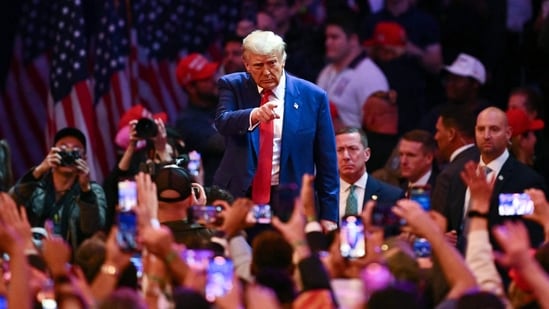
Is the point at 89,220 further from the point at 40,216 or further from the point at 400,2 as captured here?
the point at 400,2

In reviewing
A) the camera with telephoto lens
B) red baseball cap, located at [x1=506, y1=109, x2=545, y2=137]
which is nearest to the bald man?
red baseball cap, located at [x1=506, y1=109, x2=545, y2=137]

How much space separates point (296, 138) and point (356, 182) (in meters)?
1.57

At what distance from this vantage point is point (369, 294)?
→ 774 cm

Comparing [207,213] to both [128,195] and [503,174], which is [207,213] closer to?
[128,195]

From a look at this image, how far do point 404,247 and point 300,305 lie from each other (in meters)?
0.93

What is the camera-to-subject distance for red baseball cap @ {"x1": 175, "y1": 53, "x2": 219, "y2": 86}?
1400 cm

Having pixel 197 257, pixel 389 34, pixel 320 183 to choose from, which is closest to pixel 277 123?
pixel 320 183

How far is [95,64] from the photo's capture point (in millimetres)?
14945

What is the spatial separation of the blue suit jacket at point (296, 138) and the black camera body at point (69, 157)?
1.62 m

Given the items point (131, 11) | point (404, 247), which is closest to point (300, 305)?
point (404, 247)

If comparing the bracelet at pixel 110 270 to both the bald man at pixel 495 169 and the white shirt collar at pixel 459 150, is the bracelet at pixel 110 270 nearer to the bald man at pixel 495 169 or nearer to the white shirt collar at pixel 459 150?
the bald man at pixel 495 169

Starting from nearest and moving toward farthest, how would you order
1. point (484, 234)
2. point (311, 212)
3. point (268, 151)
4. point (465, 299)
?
point (465, 299)
point (484, 234)
point (311, 212)
point (268, 151)

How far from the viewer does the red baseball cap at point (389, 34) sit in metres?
14.8

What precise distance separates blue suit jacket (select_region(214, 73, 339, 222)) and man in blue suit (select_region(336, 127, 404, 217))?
1.20m
